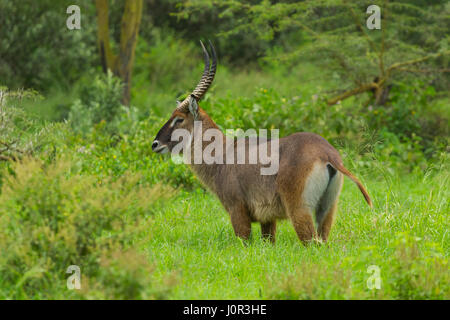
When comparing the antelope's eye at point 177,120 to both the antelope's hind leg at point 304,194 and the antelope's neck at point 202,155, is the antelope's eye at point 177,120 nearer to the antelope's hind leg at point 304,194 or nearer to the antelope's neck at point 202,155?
the antelope's neck at point 202,155

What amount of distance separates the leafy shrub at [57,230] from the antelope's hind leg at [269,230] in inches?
73.4

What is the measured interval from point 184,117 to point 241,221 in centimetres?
117

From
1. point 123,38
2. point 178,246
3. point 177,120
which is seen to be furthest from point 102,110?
point 178,246

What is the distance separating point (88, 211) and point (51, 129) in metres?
1.73

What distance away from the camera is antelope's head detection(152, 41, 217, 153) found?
17.8 ft

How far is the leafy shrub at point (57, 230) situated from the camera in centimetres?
341

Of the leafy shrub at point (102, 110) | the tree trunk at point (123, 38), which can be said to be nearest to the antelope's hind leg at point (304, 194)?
the leafy shrub at point (102, 110)

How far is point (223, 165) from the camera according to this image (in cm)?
536

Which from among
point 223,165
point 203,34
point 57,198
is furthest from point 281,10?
point 203,34

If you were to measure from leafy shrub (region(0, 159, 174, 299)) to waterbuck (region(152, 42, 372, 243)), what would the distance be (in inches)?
56.1

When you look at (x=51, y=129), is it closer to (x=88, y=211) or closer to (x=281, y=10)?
(x=88, y=211)

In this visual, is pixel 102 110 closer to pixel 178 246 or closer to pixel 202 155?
pixel 202 155

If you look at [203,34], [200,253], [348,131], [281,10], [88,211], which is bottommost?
[200,253]

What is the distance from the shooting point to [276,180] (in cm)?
479
